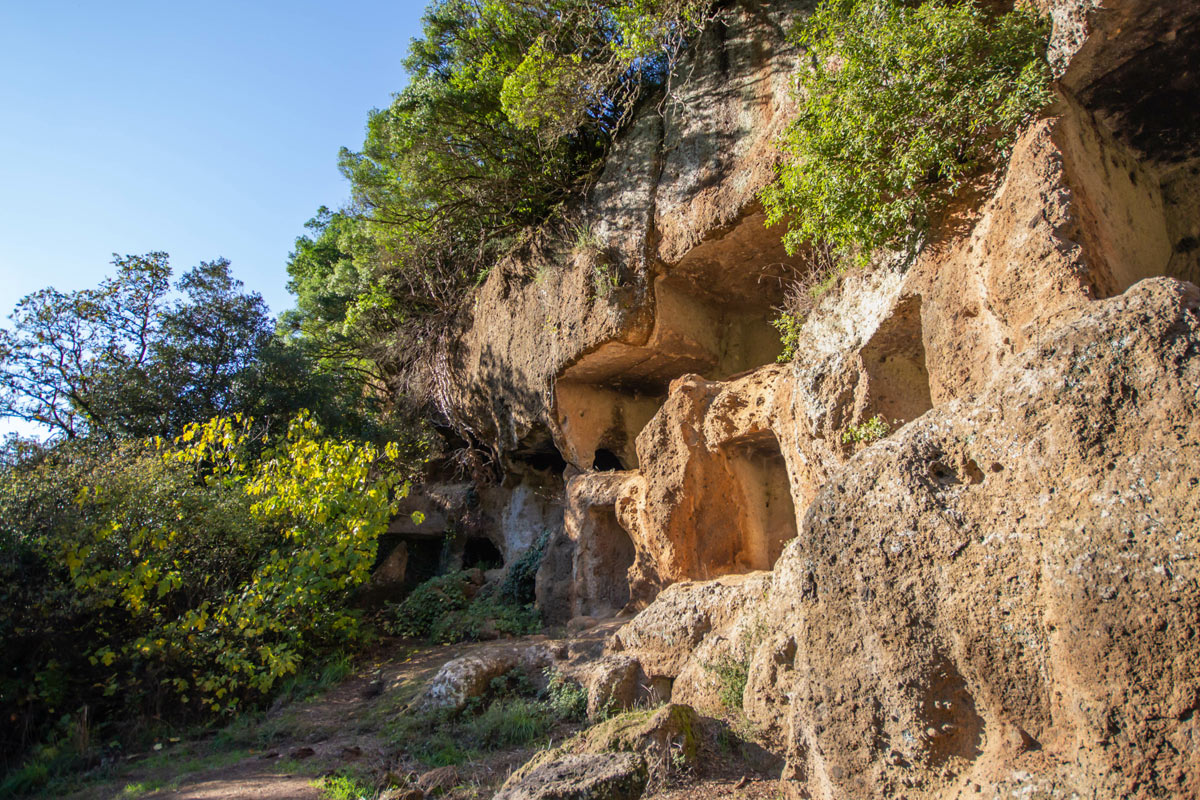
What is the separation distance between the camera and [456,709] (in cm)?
632

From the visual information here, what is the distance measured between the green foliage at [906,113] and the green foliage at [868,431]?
1.32 metres

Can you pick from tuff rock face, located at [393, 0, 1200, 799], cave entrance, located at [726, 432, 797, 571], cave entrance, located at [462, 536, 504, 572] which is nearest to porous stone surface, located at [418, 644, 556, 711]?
tuff rock face, located at [393, 0, 1200, 799]

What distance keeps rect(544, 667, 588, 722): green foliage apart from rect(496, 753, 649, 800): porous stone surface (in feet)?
7.28

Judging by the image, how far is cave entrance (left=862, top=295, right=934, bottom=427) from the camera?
5.92 meters

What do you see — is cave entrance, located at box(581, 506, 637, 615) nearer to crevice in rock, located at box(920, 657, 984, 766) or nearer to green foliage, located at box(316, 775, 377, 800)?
green foliage, located at box(316, 775, 377, 800)

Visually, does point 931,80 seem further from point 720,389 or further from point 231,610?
point 231,610

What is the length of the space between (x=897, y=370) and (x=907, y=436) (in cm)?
292

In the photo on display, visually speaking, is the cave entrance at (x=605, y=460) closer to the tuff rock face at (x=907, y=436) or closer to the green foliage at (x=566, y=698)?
the tuff rock face at (x=907, y=436)

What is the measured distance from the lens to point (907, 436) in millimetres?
3391

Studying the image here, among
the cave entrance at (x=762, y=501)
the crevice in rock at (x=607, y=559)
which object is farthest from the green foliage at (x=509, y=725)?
the crevice in rock at (x=607, y=559)

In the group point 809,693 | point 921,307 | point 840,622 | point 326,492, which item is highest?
point 921,307

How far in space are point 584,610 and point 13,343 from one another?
10.1m

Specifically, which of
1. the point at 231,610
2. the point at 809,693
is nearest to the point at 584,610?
the point at 231,610

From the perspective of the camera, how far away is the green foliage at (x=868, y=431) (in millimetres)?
5820
